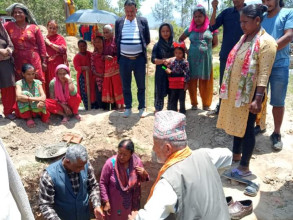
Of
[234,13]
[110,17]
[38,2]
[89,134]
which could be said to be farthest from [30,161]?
[38,2]

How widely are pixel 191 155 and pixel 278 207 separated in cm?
211

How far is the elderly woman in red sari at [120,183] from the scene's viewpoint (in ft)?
11.6

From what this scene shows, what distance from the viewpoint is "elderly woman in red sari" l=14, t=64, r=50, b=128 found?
4375 millimetres

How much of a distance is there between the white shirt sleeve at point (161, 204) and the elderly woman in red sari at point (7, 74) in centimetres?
365

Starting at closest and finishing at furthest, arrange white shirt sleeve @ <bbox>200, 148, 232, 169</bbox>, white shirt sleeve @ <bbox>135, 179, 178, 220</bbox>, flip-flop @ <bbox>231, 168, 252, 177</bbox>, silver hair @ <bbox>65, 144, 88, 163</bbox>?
white shirt sleeve @ <bbox>135, 179, 178, 220</bbox> → white shirt sleeve @ <bbox>200, 148, 232, 169</bbox> → silver hair @ <bbox>65, 144, 88, 163</bbox> → flip-flop @ <bbox>231, 168, 252, 177</bbox>

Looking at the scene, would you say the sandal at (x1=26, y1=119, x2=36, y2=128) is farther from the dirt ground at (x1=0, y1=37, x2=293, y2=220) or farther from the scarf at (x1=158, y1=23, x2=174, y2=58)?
the scarf at (x1=158, y1=23, x2=174, y2=58)

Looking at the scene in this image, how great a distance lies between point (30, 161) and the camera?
4.23 metres

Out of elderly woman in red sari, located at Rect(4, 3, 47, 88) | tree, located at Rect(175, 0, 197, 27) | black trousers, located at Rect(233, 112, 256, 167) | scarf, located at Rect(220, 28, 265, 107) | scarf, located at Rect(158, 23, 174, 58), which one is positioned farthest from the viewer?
tree, located at Rect(175, 0, 197, 27)

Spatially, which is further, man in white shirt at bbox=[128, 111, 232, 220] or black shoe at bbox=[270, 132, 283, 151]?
black shoe at bbox=[270, 132, 283, 151]

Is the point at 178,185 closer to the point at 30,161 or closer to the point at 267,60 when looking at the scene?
the point at 267,60

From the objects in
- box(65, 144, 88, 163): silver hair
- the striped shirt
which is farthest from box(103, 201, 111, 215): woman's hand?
the striped shirt

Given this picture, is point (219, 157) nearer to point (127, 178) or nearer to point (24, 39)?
point (127, 178)

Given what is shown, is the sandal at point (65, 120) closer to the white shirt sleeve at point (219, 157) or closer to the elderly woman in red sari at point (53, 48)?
the elderly woman in red sari at point (53, 48)

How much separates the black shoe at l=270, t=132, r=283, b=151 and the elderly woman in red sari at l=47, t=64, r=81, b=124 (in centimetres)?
323
